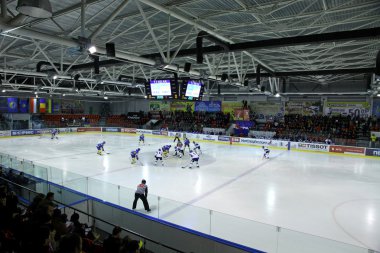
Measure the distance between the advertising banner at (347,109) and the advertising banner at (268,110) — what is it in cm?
519

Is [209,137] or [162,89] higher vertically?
[162,89]

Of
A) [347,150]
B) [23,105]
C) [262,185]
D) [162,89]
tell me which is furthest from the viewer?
[23,105]

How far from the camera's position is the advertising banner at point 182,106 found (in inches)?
1663

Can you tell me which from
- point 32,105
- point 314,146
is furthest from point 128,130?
point 314,146

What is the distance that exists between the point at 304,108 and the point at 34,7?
3498cm

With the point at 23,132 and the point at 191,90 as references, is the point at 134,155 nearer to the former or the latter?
the point at 191,90

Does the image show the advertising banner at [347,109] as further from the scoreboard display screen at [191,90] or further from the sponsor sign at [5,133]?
the sponsor sign at [5,133]

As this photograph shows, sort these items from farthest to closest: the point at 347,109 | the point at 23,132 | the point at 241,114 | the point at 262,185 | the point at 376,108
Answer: the point at 241,114 → the point at 23,132 → the point at 347,109 → the point at 376,108 → the point at 262,185

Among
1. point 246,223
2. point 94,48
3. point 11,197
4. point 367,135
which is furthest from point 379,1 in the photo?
point 367,135

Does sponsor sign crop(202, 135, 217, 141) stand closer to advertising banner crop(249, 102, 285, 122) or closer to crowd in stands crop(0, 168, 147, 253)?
advertising banner crop(249, 102, 285, 122)

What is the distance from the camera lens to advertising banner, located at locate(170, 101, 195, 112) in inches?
1663

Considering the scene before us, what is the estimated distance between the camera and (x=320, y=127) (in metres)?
30.8

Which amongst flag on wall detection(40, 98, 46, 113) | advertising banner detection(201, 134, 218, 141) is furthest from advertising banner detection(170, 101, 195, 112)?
flag on wall detection(40, 98, 46, 113)

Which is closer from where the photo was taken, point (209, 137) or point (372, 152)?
point (372, 152)
